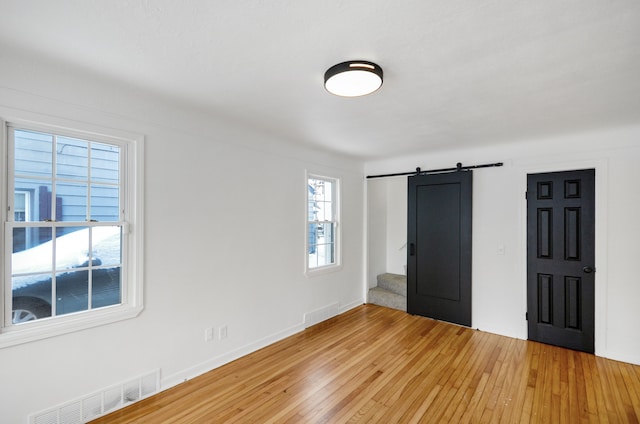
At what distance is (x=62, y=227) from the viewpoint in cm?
209

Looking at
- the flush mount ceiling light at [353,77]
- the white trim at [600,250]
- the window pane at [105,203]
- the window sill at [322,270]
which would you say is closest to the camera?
the flush mount ceiling light at [353,77]

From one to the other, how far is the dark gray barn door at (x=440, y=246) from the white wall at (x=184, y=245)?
5.14ft

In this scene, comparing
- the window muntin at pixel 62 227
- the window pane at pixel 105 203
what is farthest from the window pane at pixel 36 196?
the window pane at pixel 105 203

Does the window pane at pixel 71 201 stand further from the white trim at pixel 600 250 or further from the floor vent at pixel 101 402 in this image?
the white trim at pixel 600 250

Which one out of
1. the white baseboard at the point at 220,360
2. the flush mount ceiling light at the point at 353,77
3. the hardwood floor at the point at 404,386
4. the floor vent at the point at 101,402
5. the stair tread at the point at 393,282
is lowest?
the hardwood floor at the point at 404,386

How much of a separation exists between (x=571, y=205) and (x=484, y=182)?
3.17ft

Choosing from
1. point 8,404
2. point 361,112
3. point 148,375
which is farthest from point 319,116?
point 8,404

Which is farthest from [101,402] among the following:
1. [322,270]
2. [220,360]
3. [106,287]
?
[322,270]

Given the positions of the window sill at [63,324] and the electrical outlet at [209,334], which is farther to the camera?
the electrical outlet at [209,334]

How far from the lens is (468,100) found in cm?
245

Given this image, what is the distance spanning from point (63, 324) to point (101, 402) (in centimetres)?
68

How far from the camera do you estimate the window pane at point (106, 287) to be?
2.24 meters

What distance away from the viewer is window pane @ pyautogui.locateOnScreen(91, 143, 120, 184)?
225 cm

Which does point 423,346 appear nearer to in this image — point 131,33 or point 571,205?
point 571,205
